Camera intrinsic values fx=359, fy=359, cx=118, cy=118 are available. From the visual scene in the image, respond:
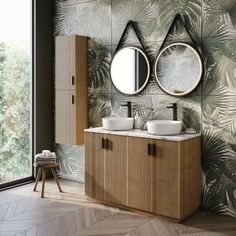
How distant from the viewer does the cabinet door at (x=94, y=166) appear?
388 cm

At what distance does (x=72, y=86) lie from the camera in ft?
14.8

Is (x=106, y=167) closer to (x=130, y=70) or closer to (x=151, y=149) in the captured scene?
(x=151, y=149)

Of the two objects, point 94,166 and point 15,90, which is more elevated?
point 15,90

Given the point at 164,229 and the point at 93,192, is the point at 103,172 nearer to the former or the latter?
the point at 93,192

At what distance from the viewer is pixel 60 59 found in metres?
4.60

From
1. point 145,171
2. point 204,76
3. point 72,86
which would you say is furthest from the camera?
point 72,86

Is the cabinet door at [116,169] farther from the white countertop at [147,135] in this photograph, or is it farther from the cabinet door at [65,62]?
the cabinet door at [65,62]

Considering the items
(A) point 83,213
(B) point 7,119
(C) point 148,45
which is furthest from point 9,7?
(A) point 83,213

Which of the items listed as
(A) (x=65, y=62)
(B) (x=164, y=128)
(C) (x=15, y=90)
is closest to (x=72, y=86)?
(A) (x=65, y=62)

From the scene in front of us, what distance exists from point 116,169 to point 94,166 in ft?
1.03

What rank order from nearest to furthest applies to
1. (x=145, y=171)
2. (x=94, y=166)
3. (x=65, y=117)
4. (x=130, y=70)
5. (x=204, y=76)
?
(x=145, y=171) → (x=204, y=76) → (x=94, y=166) → (x=130, y=70) → (x=65, y=117)

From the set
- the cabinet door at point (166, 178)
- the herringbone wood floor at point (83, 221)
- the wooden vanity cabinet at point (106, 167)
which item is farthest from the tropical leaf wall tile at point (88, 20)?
the herringbone wood floor at point (83, 221)

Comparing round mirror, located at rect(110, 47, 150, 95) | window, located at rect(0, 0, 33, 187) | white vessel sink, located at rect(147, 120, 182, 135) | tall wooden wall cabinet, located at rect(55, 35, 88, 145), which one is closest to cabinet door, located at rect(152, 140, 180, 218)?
white vessel sink, located at rect(147, 120, 182, 135)

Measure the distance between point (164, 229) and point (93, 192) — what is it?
3.39ft
